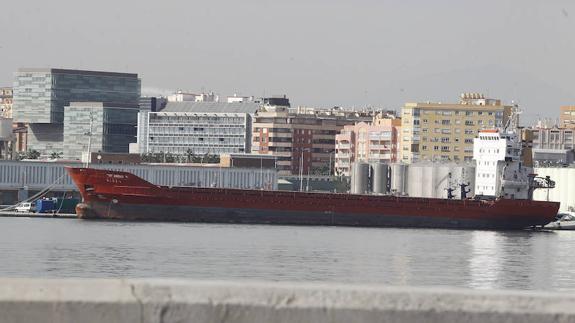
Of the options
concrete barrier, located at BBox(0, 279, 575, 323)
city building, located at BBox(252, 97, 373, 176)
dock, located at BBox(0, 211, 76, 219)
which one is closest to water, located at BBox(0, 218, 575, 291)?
dock, located at BBox(0, 211, 76, 219)

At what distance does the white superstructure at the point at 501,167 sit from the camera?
92812mm

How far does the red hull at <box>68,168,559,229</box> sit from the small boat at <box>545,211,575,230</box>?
9.83 m

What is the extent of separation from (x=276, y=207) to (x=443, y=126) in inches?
3990

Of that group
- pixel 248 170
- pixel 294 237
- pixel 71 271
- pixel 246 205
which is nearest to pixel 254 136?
pixel 248 170

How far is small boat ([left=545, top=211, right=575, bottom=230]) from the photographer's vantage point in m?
96.7

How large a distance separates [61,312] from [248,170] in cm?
11551

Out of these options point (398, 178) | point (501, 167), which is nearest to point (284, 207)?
point (501, 167)

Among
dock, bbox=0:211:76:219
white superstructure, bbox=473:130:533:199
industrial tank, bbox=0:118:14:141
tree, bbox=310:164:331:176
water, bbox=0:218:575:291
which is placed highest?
industrial tank, bbox=0:118:14:141

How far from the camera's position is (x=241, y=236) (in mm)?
62594

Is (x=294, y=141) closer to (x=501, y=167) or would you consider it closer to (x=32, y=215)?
(x=501, y=167)

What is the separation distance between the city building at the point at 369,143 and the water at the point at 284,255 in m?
111

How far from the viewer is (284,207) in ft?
267

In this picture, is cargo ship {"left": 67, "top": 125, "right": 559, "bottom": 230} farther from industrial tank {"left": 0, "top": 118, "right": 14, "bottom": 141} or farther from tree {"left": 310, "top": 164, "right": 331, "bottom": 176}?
tree {"left": 310, "top": 164, "right": 331, "bottom": 176}

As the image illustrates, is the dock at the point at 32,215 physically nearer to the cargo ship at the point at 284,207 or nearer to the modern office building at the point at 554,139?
the cargo ship at the point at 284,207
